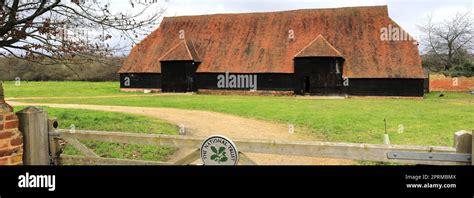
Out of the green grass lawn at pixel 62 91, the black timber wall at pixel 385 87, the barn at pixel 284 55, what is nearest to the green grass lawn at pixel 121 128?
the barn at pixel 284 55

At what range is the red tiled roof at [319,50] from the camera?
28703 mm

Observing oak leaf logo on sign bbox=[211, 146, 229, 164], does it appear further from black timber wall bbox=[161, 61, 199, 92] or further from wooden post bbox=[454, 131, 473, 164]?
black timber wall bbox=[161, 61, 199, 92]

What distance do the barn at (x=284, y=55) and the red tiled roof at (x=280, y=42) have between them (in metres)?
0.07

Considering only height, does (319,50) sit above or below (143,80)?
above

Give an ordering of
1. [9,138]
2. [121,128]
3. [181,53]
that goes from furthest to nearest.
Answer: [181,53] < [121,128] < [9,138]

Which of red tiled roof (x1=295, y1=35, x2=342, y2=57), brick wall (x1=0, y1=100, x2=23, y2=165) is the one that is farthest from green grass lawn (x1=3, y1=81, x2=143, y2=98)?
brick wall (x1=0, y1=100, x2=23, y2=165)

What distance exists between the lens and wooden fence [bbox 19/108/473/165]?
3.42m

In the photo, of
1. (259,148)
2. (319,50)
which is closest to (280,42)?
(319,50)

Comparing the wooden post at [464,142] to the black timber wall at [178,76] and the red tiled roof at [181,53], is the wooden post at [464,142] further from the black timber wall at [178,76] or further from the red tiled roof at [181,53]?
the black timber wall at [178,76]

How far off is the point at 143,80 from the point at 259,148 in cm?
3151

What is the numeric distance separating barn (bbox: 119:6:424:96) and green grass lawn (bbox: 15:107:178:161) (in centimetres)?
1758

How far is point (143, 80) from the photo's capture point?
34.2m

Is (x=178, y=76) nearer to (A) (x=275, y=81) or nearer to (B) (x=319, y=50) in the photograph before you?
(A) (x=275, y=81)
